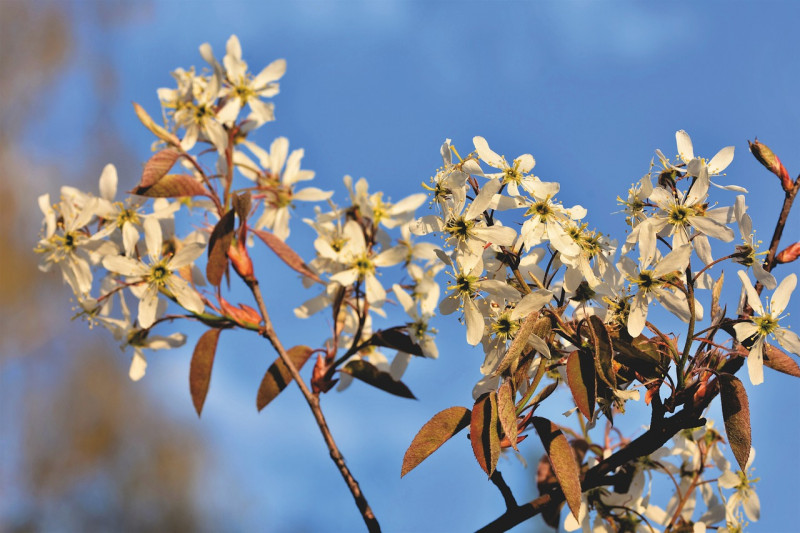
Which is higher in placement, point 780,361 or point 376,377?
point 376,377

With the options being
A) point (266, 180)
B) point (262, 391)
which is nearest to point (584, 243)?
point (262, 391)

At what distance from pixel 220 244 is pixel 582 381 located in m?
0.72

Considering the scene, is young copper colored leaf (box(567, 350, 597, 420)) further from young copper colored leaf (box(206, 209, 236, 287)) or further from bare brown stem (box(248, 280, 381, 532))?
young copper colored leaf (box(206, 209, 236, 287))

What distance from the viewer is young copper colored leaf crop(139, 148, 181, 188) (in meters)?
1.39

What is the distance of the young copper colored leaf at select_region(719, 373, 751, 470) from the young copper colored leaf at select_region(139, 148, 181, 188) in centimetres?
104

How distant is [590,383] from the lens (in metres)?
0.94

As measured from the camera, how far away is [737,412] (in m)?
0.94

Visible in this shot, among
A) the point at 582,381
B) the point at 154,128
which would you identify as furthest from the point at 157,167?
the point at 582,381

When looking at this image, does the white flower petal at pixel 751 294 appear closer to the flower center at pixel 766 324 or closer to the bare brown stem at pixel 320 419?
the flower center at pixel 766 324

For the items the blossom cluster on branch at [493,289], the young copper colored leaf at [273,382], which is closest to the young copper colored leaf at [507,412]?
the blossom cluster on branch at [493,289]

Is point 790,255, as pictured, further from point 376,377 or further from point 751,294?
point 376,377

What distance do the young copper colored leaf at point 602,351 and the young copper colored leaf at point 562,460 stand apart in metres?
0.11

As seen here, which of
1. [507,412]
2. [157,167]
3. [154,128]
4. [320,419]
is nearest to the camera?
[507,412]

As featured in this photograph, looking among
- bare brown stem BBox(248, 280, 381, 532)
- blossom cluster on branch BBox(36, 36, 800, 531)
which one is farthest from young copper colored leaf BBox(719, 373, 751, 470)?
bare brown stem BBox(248, 280, 381, 532)
